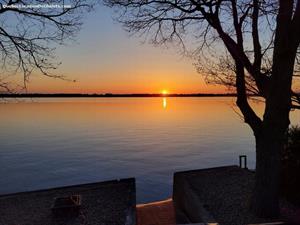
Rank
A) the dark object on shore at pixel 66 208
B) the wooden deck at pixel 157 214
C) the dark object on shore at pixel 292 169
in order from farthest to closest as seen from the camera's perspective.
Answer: the wooden deck at pixel 157 214 < the dark object on shore at pixel 292 169 < the dark object on shore at pixel 66 208

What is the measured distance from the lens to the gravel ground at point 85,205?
8703 mm

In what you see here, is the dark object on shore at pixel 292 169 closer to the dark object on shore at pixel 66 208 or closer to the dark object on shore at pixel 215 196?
the dark object on shore at pixel 215 196

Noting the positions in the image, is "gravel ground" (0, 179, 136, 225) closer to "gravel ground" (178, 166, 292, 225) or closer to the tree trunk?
"gravel ground" (178, 166, 292, 225)

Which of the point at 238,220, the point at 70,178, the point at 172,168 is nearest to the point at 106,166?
the point at 70,178

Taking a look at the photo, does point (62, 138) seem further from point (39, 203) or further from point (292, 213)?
point (292, 213)

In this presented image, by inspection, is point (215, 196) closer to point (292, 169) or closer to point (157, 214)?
point (292, 169)

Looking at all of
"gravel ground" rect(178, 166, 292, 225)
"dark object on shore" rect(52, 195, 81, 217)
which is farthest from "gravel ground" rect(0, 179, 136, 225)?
"gravel ground" rect(178, 166, 292, 225)

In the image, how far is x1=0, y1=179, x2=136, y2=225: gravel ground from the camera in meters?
8.70

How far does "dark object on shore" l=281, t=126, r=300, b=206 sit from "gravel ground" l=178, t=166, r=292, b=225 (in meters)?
1.29

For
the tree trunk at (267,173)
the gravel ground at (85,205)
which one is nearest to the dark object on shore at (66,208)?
the gravel ground at (85,205)

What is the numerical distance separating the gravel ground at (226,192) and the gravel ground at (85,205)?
→ 262 cm

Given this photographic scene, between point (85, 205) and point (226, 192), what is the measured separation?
205 inches

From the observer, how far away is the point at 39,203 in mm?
10305

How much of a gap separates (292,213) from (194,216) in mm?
3120
